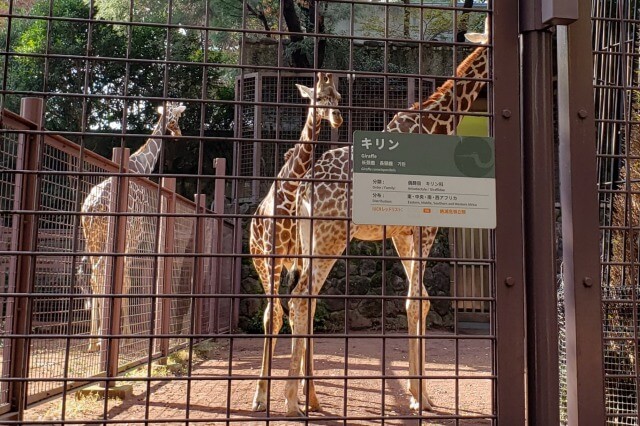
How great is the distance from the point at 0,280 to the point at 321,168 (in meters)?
2.68

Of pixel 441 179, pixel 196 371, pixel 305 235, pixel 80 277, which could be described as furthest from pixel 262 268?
pixel 441 179

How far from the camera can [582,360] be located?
7.07ft

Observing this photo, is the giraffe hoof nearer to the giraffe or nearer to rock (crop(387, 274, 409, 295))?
the giraffe

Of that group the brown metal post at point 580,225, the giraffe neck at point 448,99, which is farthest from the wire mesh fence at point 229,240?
the brown metal post at point 580,225

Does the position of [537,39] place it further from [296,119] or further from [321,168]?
[296,119]

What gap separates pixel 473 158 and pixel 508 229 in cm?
29

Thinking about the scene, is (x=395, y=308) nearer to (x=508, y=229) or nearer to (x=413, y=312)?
(x=413, y=312)

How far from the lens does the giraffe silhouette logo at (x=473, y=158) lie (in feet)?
7.24

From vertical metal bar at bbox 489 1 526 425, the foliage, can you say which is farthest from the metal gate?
the foliage

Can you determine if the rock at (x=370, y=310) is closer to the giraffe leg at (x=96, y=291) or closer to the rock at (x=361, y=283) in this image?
the rock at (x=361, y=283)

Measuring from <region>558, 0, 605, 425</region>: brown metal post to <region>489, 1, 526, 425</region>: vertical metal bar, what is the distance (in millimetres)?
179

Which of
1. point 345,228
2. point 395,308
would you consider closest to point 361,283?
point 395,308

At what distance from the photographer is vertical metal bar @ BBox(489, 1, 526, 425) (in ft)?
7.07

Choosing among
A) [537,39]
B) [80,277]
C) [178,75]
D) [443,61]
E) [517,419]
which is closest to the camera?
[517,419]
